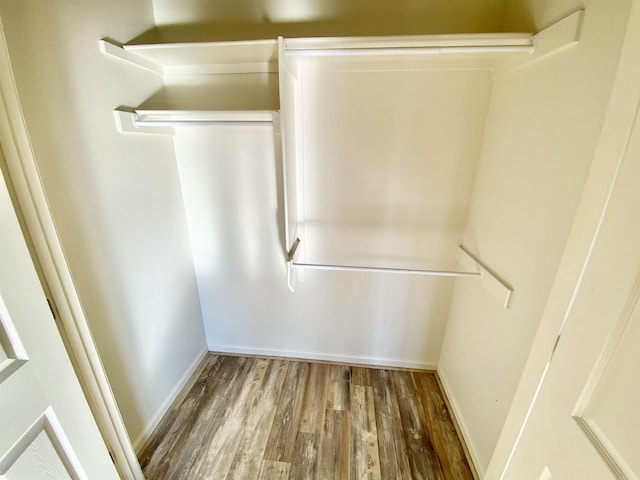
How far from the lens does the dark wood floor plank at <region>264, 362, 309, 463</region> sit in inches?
62.6

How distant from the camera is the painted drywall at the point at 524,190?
85cm

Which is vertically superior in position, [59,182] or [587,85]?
[587,85]

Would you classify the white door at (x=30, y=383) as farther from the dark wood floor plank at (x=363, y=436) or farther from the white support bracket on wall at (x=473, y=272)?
the dark wood floor plank at (x=363, y=436)

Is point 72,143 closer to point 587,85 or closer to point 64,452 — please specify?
point 64,452

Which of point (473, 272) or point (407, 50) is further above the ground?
point (407, 50)

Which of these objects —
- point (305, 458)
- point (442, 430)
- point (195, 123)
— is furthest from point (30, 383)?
point (442, 430)

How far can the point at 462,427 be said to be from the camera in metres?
1.67

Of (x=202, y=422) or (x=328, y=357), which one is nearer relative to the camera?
(x=202, y=422)

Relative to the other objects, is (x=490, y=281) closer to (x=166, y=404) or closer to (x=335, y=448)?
(x=335, y=448)

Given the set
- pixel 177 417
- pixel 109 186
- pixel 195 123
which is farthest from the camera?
pixel 177 417

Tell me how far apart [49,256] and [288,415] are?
1571mm

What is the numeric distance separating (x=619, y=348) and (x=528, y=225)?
67 centimetres

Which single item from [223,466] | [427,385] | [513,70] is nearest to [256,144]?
[513,70]

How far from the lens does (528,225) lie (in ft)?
3.71
